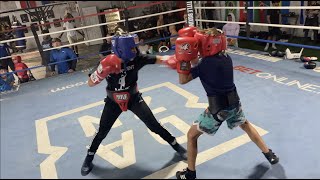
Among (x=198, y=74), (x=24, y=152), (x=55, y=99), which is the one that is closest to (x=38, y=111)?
(x=55, y=99)

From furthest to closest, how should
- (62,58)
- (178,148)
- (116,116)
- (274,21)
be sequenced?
(274,21) < (62,58) < (178,148) < (116,116)

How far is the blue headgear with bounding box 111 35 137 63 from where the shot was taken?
2.02 m

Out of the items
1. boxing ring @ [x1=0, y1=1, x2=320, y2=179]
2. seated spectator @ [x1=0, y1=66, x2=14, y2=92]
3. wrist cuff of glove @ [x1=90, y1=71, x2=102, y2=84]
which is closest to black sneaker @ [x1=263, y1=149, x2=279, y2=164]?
boxing ring @ [x1=0, y1=1, x2=320, y2=179]

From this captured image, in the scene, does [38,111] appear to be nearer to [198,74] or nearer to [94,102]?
[94,102]

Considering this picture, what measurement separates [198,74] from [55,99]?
9.27 ft

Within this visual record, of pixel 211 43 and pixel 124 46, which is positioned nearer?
pixel 211 43

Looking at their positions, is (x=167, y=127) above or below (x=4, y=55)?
below

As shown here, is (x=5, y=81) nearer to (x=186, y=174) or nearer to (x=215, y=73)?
(x=186, y=174)

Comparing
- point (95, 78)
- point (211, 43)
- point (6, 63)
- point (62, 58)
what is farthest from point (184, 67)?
point (6, 63)

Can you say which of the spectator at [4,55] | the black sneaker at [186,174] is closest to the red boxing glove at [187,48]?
the black sneaker at [186,174]

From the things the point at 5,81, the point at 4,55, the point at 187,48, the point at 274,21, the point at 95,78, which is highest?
the point at 187,48

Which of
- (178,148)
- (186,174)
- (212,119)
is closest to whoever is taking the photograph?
(212,119)

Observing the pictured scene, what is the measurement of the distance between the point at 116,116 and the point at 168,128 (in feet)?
2.64

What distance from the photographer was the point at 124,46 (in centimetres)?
202
